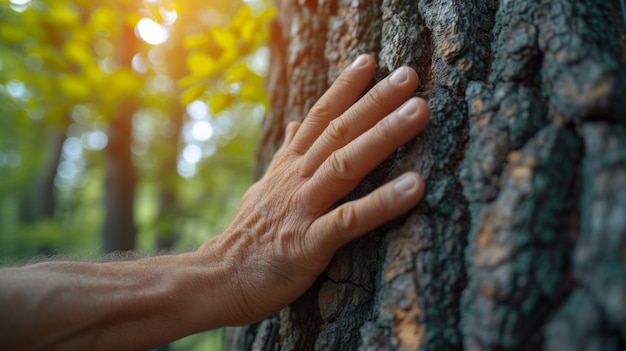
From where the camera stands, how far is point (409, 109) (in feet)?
4.17

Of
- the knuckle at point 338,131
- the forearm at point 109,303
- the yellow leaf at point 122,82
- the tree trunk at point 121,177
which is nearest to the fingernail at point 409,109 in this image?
the knuckle at point 338,131

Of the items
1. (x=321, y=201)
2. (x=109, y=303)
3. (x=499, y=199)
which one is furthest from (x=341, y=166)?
(x=109, y=303)

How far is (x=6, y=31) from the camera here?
279 cm

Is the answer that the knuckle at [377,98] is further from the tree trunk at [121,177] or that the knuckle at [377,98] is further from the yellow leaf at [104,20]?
the tree trunk at [121,177]

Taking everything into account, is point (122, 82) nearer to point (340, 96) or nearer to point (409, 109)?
point (340, 96)

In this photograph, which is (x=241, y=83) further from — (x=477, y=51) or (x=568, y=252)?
(x=568, y=252)

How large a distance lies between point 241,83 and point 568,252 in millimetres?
2212

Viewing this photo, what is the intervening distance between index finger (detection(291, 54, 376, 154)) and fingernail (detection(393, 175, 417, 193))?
51 centimetres

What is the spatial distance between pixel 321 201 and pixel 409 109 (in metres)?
0.42

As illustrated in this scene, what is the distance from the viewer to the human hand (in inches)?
49.6

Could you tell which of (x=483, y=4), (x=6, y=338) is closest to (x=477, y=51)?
(x=483, y=4)

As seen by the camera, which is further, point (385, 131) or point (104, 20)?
point (104, 20)

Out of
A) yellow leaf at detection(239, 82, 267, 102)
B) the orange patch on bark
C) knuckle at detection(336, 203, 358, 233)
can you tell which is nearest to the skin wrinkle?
knuckle at detection(336, 203, 358, 233)

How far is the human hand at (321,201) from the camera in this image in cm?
126
